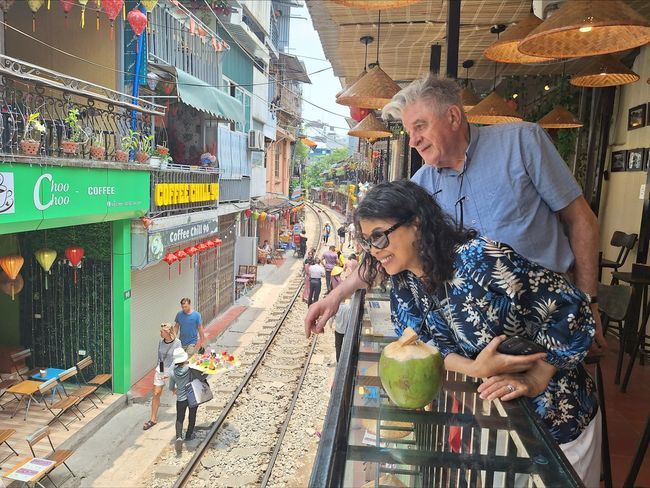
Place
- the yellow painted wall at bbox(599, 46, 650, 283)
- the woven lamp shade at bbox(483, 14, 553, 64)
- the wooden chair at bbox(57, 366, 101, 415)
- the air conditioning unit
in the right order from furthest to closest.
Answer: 1. the air conditioning unit
2. the wooden chair at bbox(57, 366, 101, 415)
3. the yellow painted wall at bbox(599, 46, 650, 283)
4. the woven lamp shade at bbox(483, 14, 553, 64)

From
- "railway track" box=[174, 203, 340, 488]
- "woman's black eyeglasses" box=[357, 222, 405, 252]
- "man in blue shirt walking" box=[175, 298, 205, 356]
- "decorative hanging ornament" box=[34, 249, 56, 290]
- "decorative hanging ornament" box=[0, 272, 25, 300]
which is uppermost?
"woman's black eyeglasses" box=[357, 222, 405, 252]

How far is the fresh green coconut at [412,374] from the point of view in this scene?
1.47m

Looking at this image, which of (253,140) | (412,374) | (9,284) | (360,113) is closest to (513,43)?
(412,374)

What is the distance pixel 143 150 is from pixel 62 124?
7.57 feet

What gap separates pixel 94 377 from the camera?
991cm

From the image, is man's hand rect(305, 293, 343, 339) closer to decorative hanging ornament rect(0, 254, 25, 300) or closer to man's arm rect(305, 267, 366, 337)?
man's arm rect(305, 267, 366, 337)

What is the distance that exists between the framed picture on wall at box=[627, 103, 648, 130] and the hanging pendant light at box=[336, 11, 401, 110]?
351 centimetres

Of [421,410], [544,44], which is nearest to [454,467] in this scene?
[421,410]

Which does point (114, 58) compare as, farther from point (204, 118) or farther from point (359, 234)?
point (359, 234)

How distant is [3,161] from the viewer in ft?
21.5

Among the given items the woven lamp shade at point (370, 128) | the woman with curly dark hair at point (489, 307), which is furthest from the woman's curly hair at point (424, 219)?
the woven lamp shade at point (370, 128)

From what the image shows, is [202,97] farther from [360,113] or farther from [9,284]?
[9,284]

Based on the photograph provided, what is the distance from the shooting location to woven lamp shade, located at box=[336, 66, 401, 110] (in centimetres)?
445

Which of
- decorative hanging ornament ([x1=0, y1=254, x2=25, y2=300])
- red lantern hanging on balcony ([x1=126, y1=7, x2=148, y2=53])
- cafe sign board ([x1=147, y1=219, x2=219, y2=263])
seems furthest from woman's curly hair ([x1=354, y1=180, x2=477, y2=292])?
cafe sign board ([x1=147, y1=219, x2=219, y2=263])
